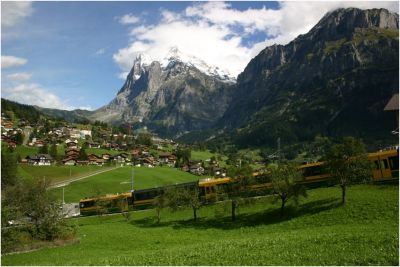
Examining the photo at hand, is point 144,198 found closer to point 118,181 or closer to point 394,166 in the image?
point 394,166

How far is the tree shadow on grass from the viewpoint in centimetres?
4694

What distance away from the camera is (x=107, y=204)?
83.6 m

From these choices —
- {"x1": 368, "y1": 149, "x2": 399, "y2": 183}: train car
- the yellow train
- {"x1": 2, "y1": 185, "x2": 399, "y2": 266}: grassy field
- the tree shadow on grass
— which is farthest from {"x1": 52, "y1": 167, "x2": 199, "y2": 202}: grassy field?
{"x1": 368, "y1": 149, "x2": 399, "y2": 183}: train car

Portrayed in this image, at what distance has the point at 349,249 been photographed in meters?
22.8

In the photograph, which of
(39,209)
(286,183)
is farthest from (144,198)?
(286,183)

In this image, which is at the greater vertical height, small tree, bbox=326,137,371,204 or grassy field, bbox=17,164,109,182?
grassy field, bbox=17,164,109,182

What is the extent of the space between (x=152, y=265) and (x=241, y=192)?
31.2 metres

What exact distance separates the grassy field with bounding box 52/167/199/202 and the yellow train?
23.1m

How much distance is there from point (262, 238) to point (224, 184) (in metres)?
33.5

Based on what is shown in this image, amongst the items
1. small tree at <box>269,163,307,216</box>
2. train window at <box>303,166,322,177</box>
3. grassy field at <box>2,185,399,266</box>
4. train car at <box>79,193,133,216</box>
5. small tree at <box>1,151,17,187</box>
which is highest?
small tree at <box>1,151,17,187</box>

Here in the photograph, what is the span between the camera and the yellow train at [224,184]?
181ft

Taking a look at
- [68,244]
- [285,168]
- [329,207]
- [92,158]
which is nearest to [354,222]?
[329,207]

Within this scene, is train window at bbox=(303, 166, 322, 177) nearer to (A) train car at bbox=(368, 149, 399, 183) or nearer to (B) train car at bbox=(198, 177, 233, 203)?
(A) train car at bbox=(368, 149, 399, 183)

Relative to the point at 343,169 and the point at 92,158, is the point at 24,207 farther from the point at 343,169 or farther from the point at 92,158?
the point at 92,158
